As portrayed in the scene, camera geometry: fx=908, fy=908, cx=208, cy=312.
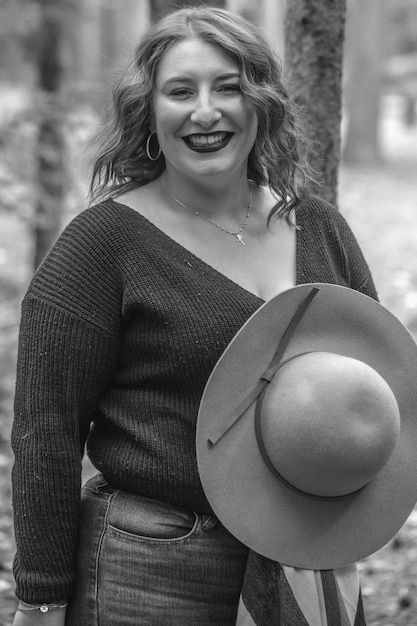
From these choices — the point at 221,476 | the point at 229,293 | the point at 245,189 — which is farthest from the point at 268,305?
the point at 245,189

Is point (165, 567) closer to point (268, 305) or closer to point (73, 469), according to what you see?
point (73, 469)

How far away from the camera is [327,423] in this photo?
191 cm

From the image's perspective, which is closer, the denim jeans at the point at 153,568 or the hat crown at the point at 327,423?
the hat crown at the point at 327,423

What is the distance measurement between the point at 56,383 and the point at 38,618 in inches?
21.8

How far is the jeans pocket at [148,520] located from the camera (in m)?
2.12

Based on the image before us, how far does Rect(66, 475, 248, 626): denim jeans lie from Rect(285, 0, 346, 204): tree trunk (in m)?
1.45

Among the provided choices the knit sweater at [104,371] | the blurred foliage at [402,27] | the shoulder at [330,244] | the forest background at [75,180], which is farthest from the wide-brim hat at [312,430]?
the blurred foliage at [402,27]

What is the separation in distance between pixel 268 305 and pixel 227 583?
0.69 meters

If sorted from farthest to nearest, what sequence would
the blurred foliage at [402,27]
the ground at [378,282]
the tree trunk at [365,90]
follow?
the blurred foliage at [402,27], the tree trunk at [365,90], the ground at [378,282]

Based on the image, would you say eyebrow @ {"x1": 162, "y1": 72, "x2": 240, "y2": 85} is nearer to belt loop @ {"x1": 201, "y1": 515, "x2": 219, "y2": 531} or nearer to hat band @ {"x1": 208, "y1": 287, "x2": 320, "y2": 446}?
hat band @ {"x1": 208, "y1": 287, "x2": 320, "y2": 446}

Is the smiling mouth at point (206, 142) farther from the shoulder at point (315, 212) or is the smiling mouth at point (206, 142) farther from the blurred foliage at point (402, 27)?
the blurred foliage at point (402, 27)

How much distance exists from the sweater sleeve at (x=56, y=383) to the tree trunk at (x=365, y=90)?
18.3 metres

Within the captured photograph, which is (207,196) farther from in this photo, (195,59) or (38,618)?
(38,618)

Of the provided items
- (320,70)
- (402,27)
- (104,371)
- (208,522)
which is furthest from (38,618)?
(402,27)
